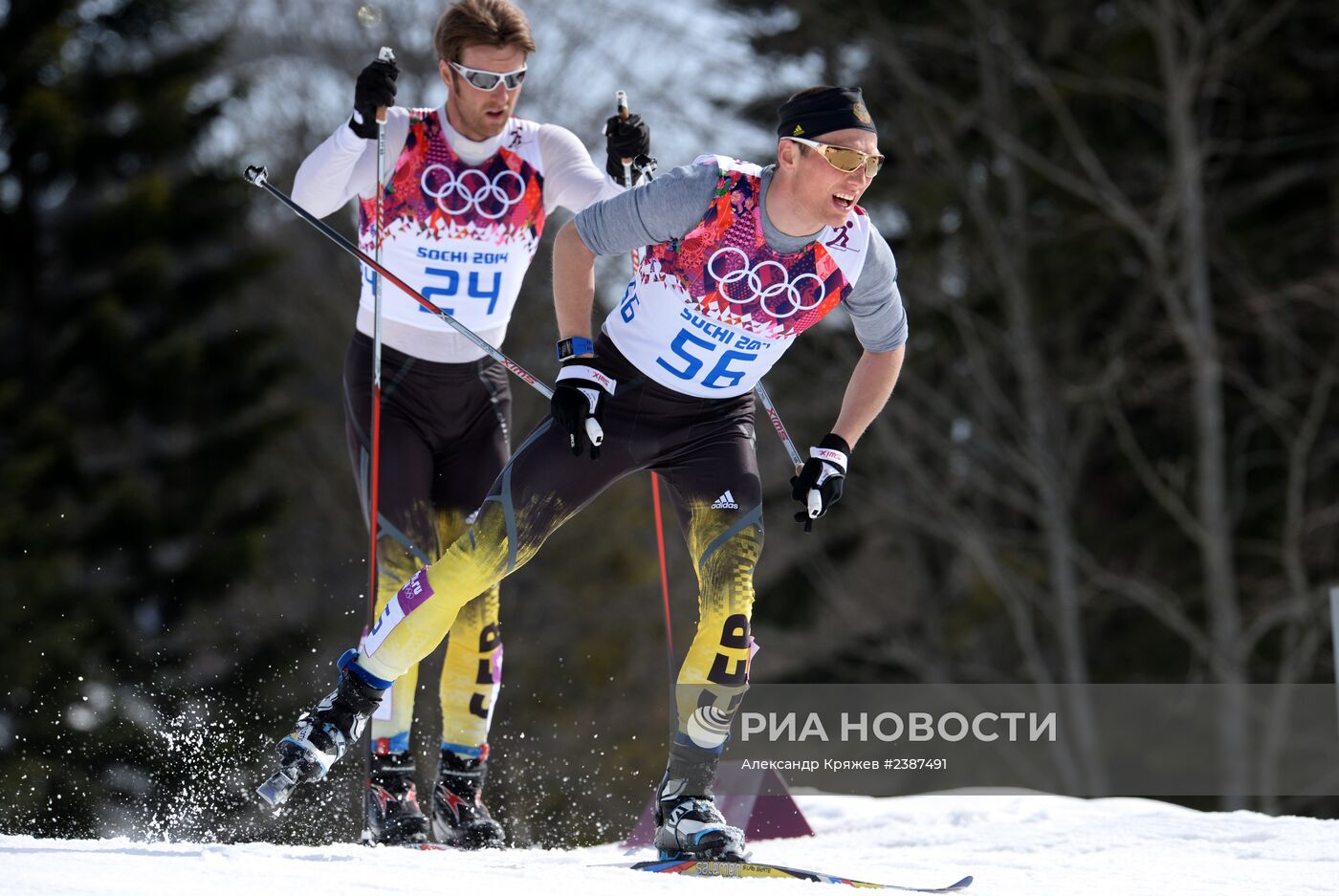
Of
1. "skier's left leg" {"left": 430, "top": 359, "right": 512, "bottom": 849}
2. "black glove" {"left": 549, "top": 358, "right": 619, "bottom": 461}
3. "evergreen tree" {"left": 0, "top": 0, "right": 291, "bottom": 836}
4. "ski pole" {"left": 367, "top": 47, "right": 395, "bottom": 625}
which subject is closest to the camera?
"black glove" {"left": 549, "top": 358, "right": 619, "bottom": 461}

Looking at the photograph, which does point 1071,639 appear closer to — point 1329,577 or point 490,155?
point 1329,577

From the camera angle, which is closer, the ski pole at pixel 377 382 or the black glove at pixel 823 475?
the black glove at pixel 823 475

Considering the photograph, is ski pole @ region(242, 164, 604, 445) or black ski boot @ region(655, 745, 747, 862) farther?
ski pole @ region(242, 164, 604, 445)

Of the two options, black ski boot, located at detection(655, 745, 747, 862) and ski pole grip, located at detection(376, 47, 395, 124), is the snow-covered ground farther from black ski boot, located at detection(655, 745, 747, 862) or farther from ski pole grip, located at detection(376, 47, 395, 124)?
ski pole grip, located at detection(376, 47, 395, 124)

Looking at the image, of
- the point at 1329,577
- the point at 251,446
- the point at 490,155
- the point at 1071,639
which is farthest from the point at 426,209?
the point at 251,446

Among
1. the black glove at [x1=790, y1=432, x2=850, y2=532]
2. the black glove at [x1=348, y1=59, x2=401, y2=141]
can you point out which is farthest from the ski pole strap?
the black glove at [x1=348, y1=59, x2=401, y2=141]

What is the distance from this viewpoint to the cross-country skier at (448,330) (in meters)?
4.55

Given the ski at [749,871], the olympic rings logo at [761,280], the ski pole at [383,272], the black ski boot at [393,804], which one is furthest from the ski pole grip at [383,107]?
the ski at [749,871]

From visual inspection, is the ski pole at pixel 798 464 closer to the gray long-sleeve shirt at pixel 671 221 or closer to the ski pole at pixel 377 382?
the gray long-sleeve shirt at pixel 671 221

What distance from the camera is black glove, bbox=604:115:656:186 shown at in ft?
15.5

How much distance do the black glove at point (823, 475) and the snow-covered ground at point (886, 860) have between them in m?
0.99

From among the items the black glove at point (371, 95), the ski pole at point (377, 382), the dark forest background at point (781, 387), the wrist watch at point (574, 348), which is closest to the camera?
the wrist watch at point (574, 348)

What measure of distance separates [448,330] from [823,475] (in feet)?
4.47

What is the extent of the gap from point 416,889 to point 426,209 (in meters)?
2.18
